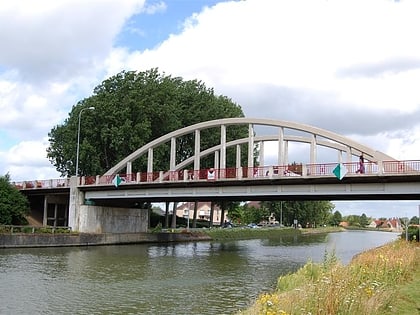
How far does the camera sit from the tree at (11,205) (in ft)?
150

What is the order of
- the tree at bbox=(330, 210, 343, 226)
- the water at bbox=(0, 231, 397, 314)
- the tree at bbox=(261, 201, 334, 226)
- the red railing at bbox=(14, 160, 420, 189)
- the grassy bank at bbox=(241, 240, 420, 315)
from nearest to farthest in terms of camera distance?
the grassy bank at bbox=(241, 240, 420, 315)
the water at bbox=(0, 231, 397, 314)
the red railing at bbox=(14, 160, 420, 189)
the tree at bbox=(261, 201, 334, 226)
the tree at bbox=(330, 210, 343, 226)

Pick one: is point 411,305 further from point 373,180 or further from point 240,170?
point 240,170

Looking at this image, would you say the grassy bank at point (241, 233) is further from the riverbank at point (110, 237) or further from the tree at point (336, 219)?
the tree at point (336, 219)

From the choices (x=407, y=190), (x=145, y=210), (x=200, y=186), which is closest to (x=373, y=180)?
(x=407, y=190)

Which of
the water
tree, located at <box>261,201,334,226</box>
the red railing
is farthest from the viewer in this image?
tree, located at <box>261,201,334,226</box>

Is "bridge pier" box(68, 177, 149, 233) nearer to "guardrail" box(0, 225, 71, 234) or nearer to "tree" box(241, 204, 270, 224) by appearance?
"guardrail" box(0, 225, 71, 234)

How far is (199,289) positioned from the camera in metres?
21.1

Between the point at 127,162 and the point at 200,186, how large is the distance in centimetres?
1115

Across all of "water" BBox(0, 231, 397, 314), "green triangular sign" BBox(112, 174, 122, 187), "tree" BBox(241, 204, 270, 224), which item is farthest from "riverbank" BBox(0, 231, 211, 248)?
"tree" BBox(241, 204, 270, 224)

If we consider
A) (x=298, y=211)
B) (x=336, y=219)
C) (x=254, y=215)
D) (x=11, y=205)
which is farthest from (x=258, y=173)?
(x=336, y=219)

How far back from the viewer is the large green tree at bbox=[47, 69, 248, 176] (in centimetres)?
5506

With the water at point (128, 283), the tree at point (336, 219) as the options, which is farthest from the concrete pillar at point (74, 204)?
the tree at point (336, 219)

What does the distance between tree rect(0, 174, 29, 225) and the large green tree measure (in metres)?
8.75

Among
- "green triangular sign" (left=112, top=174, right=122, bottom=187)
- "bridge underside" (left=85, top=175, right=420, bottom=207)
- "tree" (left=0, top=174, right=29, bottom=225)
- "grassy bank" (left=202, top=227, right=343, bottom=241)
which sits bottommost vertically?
"grassy bank" (left=202, top=227, right=343, bottom=241)
